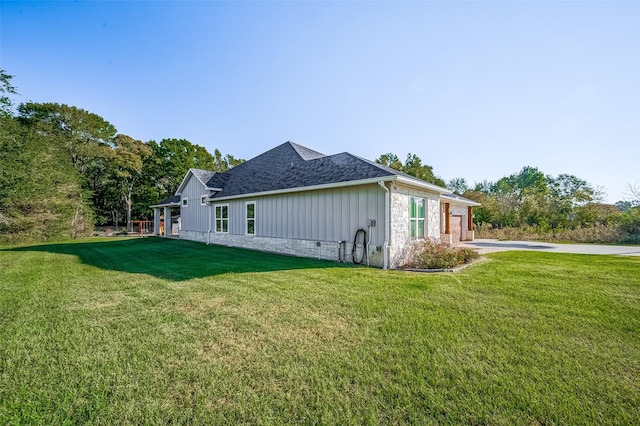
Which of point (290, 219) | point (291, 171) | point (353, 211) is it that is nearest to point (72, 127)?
point (291, 171)

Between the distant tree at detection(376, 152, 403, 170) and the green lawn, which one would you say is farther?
the distant tree at detection(376, 152, 403, 170)

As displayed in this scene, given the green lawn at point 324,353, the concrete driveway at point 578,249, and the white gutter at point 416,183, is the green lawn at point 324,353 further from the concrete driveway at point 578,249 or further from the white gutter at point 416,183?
the concrete driveway at point 578,249

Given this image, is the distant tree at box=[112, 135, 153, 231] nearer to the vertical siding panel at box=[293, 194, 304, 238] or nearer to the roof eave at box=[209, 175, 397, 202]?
the roof eave at box=[209, 175, 397, 202]

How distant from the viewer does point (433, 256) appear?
25.0ft

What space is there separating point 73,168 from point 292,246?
987 inches

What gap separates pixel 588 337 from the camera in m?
3.23

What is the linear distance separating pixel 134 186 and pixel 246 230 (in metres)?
26.0

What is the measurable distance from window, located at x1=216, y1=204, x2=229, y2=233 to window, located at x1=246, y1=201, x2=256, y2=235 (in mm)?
2170

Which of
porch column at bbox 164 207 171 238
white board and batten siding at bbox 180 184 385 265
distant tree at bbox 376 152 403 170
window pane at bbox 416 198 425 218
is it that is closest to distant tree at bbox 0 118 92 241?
porch column at bbox 164 207 171 238

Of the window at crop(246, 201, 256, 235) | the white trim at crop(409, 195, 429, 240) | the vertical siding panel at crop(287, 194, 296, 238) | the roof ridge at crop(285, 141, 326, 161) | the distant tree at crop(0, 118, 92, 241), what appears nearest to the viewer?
the white trim at crop(409, 195, 429, 240)

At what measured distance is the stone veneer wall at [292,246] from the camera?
8.65 m

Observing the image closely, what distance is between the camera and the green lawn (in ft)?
6.85

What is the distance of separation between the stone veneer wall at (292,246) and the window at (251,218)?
1.11ft

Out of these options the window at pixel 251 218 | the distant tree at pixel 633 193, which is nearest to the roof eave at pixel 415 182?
the window at pixel 251 218
